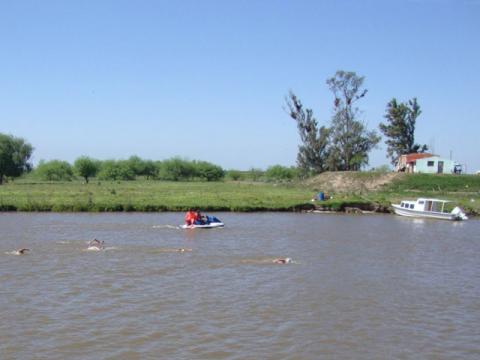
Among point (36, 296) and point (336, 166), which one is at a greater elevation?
point (336, 166)

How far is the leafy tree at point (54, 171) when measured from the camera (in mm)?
118312

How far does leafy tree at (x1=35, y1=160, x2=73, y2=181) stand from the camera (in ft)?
388

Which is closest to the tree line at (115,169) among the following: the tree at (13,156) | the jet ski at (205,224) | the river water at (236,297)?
the tree at (13,156)

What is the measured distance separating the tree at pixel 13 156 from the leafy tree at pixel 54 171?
10901 mm

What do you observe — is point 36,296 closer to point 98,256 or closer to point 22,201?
point 98,256

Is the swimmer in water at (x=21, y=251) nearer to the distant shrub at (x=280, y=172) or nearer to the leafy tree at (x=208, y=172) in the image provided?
the leafy tree at (x=208, y=172)

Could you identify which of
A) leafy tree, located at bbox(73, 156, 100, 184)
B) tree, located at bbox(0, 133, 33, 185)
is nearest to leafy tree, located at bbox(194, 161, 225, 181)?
leafy tree, located at bbox(73, 156, 100, 184)

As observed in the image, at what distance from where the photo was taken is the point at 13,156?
3969 inches

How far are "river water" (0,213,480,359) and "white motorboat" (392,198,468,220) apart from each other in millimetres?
12597

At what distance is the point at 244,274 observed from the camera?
A: 20875 millimetres

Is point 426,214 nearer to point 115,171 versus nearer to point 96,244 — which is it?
point 96,244

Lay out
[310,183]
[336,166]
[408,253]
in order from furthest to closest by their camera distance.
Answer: [336,166]
[310,183]
[408,253]

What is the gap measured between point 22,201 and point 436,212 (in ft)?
105

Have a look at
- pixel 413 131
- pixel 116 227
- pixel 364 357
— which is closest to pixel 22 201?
pixel 116 227
